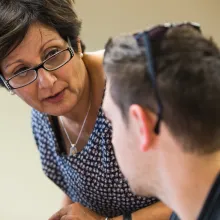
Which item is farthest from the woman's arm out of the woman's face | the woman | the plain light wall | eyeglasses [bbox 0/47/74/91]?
the plain light wall

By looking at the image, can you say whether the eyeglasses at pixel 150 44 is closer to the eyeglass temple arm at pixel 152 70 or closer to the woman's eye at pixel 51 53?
the eyeglass temple arm at pixel 152 70

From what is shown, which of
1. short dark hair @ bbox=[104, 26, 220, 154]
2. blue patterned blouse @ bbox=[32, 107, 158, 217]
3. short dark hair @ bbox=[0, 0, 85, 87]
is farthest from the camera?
blue patterned blouse @ bbox=[32, 107, 158, 217]

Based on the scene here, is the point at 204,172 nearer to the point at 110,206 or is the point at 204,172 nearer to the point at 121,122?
the point at 121,122

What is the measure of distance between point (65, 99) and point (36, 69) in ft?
0.37

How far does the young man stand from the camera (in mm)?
615

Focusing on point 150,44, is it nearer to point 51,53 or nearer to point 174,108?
point 174,108

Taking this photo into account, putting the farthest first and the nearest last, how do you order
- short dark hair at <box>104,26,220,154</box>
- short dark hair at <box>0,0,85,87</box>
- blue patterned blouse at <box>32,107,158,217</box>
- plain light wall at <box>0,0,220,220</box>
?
1. plain light wall at <box>0,0,220,220</box>
2. blue patterned blouse at <box>32,107,158,217</box>
3. short dark hair at <box>0,0,85,87</box>
4. short dark hair at <box>104,26,220,154</box>

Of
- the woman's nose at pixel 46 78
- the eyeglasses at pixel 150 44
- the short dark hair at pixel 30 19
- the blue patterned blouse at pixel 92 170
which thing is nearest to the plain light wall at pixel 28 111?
the blue patterned blouse at pixel 92 170

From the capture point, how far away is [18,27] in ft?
2.97

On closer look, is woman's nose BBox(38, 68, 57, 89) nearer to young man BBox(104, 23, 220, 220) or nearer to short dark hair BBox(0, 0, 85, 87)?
short dark hair BBox(0, 0, 85, 87)

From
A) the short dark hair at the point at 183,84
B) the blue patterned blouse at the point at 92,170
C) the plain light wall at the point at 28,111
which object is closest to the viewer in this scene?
the short dark hair at the point at 183,84

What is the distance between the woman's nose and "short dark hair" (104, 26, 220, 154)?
0.33 metres

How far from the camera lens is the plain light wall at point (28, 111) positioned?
1667 millimetres

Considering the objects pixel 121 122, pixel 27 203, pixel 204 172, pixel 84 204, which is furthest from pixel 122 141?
pixel 27 203
